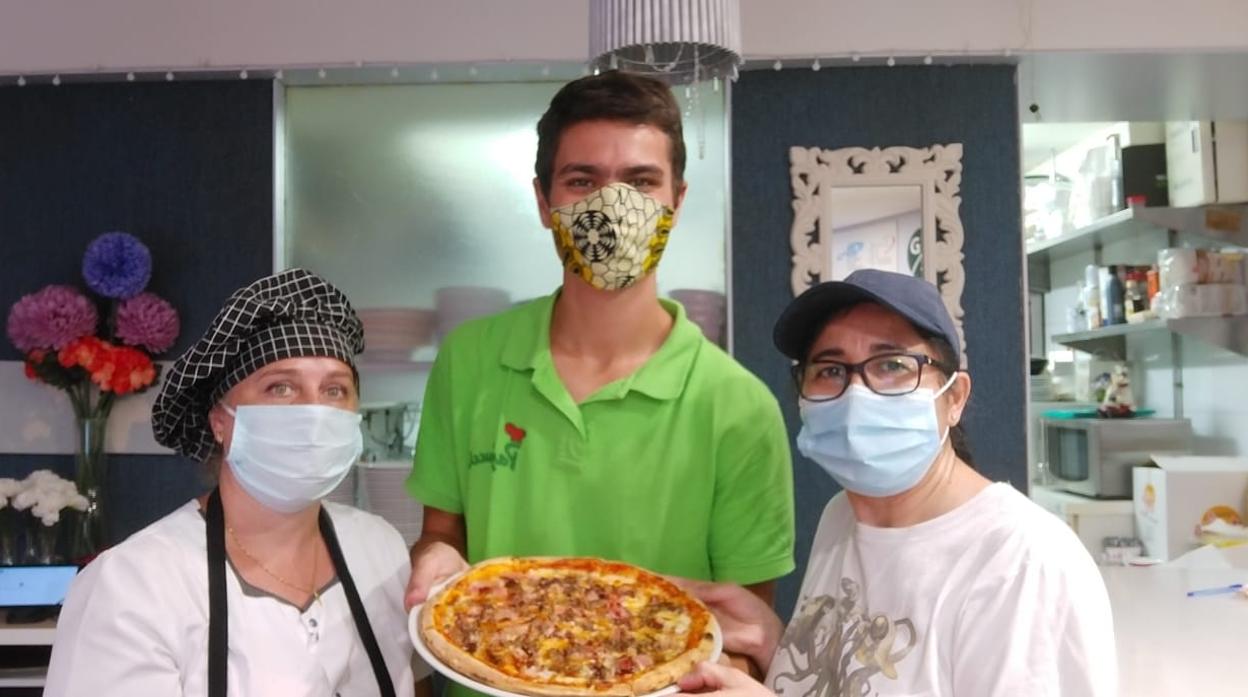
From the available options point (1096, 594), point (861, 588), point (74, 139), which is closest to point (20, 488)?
point (74, 139)

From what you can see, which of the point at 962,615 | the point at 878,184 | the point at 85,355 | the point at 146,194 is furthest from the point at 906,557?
the point at 146,194

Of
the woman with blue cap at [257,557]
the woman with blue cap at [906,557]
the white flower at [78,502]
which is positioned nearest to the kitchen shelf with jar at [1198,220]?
the woman with blue cap at [906,557]

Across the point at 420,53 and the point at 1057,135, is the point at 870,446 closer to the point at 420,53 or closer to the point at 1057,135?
the point at 420,53

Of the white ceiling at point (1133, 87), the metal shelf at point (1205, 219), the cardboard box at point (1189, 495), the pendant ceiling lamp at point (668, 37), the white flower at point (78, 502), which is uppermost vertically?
the white ceiling at point (1133, 87)

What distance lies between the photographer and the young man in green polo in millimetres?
1699

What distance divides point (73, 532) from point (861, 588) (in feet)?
9.01

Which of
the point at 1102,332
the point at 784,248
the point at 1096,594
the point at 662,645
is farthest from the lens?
the point at 1102,332

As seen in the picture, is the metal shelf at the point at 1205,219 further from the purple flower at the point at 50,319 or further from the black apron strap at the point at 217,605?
the purple flower at the point at 50,319

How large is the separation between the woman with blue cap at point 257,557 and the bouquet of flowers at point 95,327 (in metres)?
1.70

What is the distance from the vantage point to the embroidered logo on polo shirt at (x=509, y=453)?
5.71 feet

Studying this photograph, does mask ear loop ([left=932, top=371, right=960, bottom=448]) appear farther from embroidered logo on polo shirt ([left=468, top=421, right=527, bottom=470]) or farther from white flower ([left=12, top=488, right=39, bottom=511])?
white flower ([left=12, top=488, right=39, bottom=511])

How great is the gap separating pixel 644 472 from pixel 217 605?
74cm

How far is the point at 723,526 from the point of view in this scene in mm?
1733

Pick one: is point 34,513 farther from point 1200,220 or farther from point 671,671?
point 1200,220
